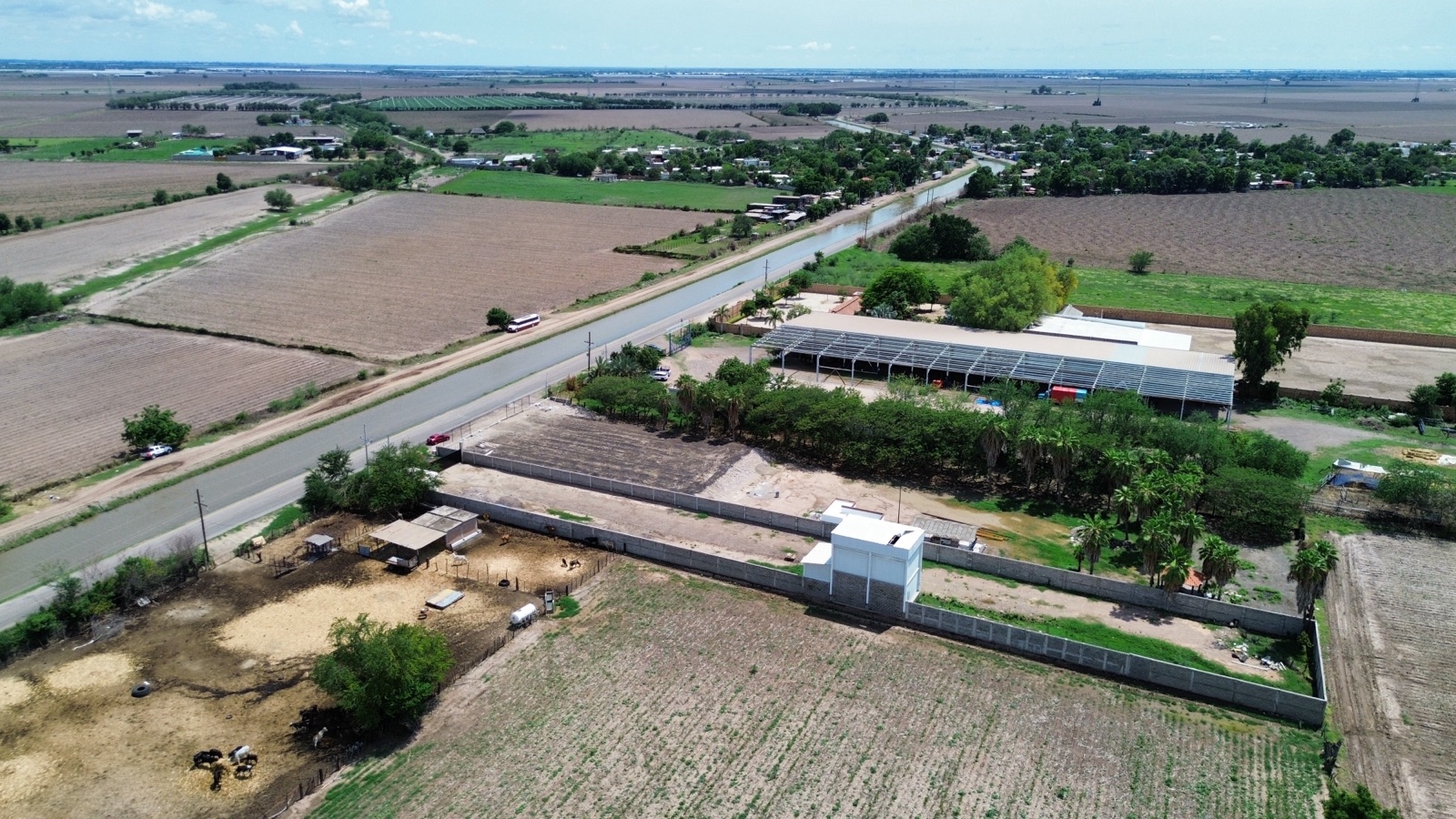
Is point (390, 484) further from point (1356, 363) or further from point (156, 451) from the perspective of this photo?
point (1356, 363)

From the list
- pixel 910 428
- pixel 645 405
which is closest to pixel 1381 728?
pixel 910 428

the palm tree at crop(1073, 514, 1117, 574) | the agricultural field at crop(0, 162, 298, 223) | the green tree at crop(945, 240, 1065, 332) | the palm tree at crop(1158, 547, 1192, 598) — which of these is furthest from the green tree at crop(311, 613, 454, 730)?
the agricultural field at crop(0, 162, 298, 223)

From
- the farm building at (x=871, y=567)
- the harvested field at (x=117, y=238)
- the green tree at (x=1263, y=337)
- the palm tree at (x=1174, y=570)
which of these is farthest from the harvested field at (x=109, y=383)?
the green tree at (x=1263, y=337)

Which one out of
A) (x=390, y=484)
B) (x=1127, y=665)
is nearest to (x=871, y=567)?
(x=1127, y=665)

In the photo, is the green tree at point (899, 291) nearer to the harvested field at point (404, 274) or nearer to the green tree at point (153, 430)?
the harvested field at point (404, 274)

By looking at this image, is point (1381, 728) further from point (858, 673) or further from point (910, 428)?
point (910, 428)

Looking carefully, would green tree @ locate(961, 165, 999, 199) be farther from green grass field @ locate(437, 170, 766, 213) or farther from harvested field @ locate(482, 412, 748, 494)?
harvested field @ locate(482, 412, 748, 494)
